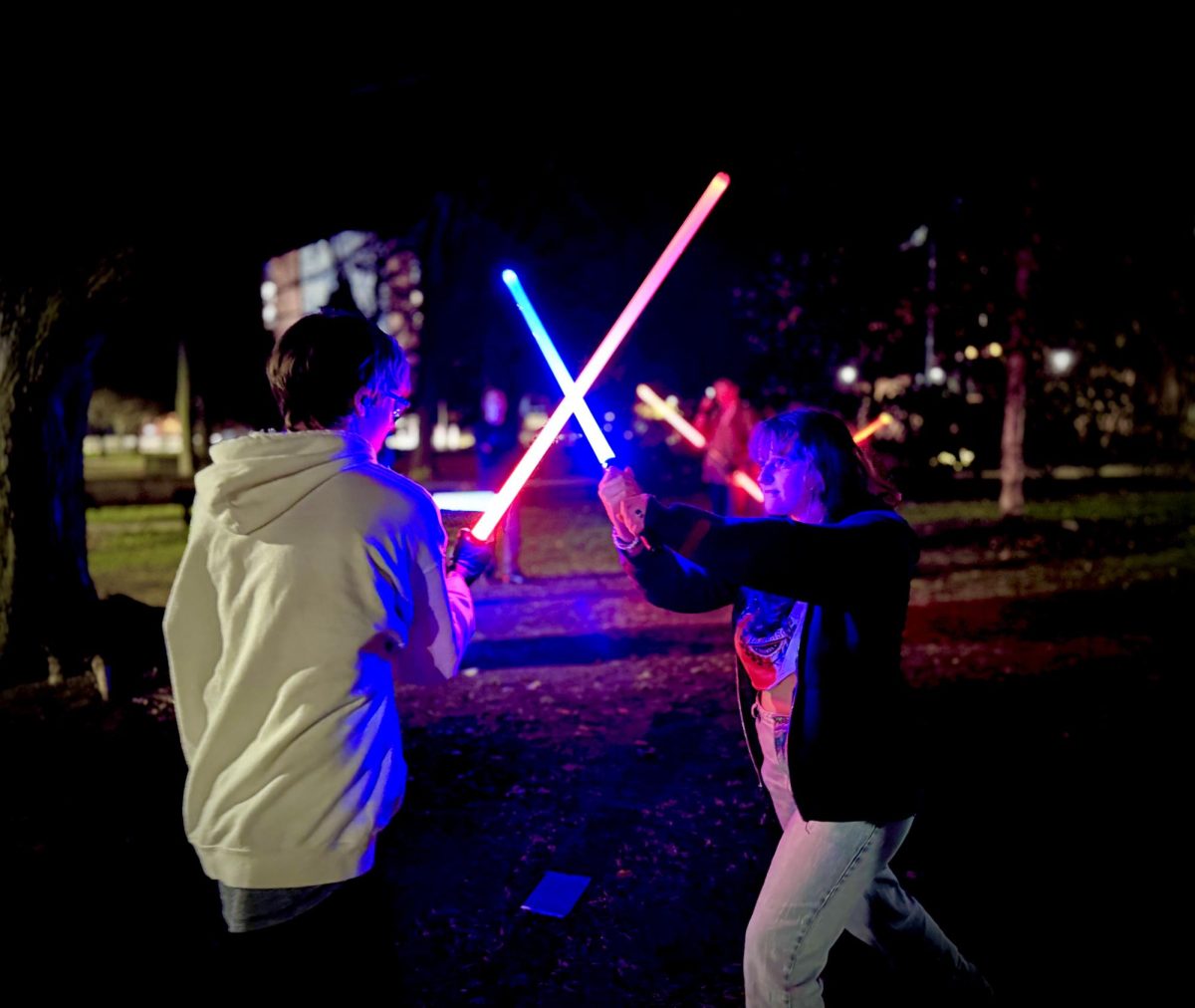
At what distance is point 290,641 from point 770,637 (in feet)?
5.18

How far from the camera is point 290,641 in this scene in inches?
76.0

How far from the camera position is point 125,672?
7262mm

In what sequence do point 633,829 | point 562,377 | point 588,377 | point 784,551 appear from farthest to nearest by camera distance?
point 633,829, point 562,377, point 588,377, point 784,551

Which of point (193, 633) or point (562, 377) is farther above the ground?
point (562, 377)

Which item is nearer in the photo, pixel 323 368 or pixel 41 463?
pixel 323 368

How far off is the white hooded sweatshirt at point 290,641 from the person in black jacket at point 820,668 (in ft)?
2.79

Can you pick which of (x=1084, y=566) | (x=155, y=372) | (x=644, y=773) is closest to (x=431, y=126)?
(x=644, y=773)

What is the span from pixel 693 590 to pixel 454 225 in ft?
57.5

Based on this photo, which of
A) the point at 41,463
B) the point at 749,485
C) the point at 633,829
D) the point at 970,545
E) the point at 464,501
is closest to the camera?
the point at 464,501

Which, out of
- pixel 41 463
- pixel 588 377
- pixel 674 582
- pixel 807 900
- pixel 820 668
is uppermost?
pixel 588 377

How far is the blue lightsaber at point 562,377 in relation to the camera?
2836 mm

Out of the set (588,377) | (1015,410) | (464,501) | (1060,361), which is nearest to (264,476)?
(464,501)

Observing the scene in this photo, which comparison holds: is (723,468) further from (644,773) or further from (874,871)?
(874,871)

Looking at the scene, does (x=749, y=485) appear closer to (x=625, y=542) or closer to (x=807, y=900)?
(x=625, y=542)
